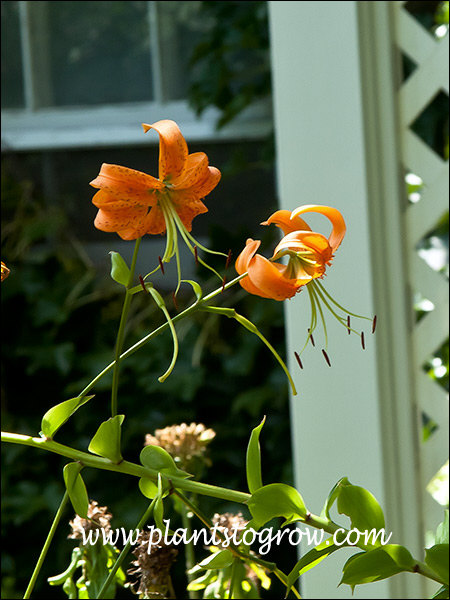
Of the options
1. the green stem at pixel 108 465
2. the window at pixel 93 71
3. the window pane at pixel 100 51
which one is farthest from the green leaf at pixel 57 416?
the window pane at pixel 100 51

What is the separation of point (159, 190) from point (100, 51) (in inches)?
68.9

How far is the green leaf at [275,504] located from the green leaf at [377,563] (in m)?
0.03

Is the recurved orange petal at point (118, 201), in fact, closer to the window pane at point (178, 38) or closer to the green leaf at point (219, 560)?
the green leaf at point (219, 560)

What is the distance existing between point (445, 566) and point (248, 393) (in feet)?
4.78

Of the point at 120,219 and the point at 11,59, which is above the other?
the point at 11,59

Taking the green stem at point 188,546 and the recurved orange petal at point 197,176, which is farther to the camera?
the green stem at point 188,546

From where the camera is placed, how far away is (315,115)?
1.00 metres

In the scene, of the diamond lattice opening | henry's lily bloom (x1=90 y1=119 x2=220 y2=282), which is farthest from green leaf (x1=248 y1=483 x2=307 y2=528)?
the diamond lattice opening

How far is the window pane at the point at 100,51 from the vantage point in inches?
76.1

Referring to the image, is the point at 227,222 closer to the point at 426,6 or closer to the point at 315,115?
the point at 426,6

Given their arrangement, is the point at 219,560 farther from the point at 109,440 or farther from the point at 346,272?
the point at 346,272

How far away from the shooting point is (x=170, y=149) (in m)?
0.33

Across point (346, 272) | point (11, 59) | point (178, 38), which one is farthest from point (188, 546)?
point (11, 59)

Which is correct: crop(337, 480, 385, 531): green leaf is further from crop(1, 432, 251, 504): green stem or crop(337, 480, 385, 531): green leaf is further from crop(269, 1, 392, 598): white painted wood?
crop(269, 1, 392, 598): white painted wood
